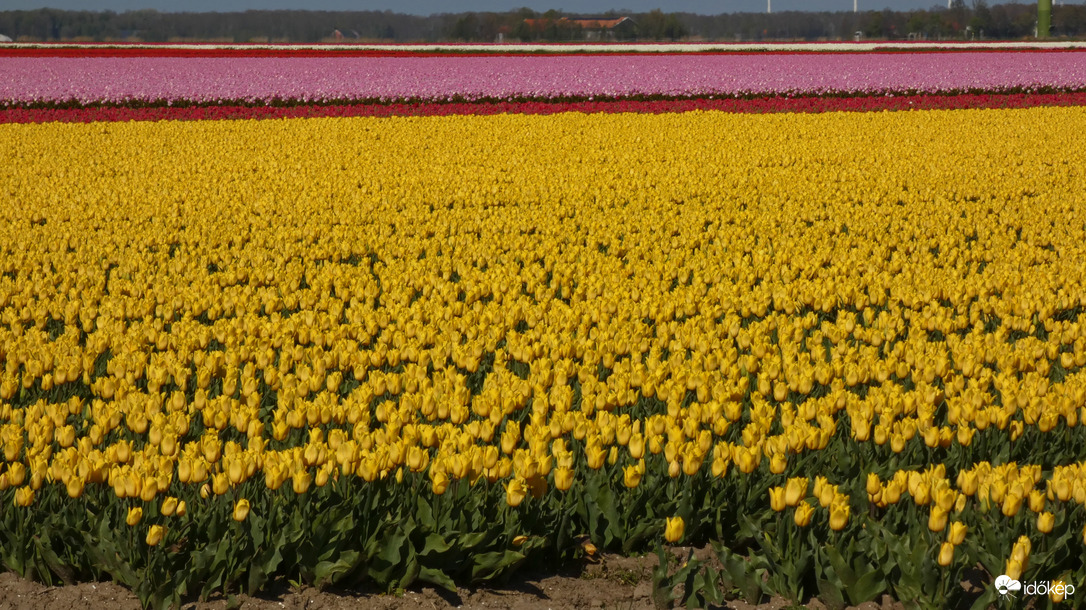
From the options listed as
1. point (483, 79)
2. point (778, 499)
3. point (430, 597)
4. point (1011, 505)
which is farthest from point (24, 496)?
point (483, 79)

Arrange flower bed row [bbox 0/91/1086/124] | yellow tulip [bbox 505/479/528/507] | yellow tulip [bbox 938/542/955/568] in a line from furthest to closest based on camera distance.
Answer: flower bed row [bbox 0/91/1086/124], yellow tulip [bbox 505/479/528/507], yellow tulip [bbox 938/542/955/568]

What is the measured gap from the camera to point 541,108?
25.7 m

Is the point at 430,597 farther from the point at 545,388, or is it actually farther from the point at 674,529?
the point at 545,388

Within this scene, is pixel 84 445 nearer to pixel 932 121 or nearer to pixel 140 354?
pixel 140 354

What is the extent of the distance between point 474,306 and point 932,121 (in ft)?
54.2

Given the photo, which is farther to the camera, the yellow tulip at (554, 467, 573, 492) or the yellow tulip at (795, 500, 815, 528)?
the yellow tulip at (554, 467, 573, 492)

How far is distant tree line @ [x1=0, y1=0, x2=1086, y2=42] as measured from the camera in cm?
9938

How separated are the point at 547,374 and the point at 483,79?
26.5 metres

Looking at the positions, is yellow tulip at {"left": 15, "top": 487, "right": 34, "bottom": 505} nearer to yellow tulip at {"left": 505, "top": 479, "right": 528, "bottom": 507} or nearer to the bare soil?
the bare soil

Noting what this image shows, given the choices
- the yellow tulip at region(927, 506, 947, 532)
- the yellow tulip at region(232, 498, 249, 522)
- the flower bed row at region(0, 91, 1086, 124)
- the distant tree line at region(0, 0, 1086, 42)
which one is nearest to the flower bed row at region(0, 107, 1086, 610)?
the yellow tulip at region(927, 506, 947, 532)

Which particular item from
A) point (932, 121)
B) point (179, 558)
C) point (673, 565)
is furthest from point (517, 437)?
point (932, 121)

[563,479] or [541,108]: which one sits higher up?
[541,108]

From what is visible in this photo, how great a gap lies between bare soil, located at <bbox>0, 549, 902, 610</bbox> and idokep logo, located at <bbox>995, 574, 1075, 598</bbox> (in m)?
0.37

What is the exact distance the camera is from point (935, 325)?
6.36 metres
